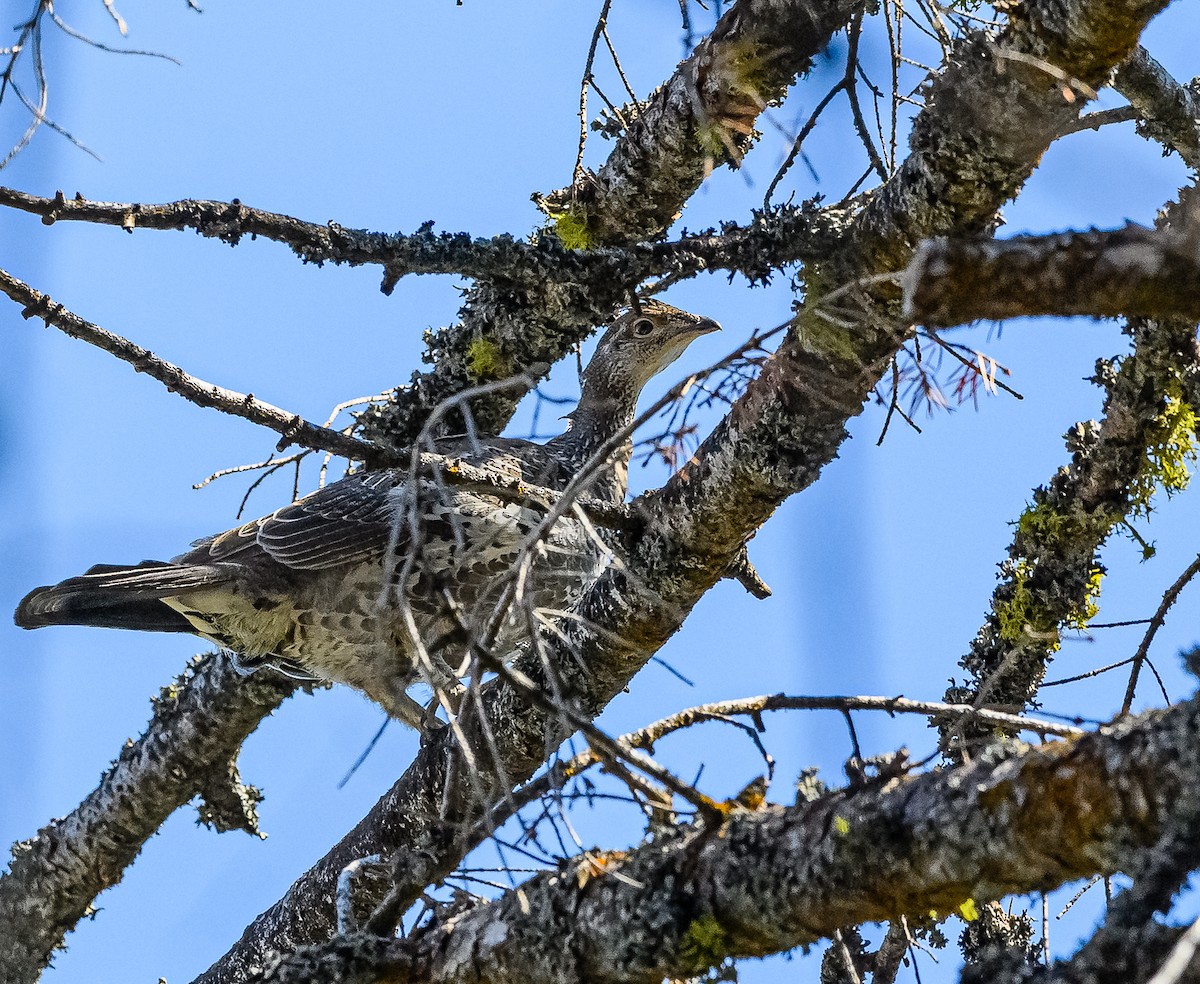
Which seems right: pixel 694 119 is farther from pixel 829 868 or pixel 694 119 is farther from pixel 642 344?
pixel 829 868

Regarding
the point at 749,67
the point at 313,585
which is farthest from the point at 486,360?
the point at 749,67

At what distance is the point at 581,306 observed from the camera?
14.1ft

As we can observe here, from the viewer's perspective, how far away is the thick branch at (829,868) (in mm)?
1661

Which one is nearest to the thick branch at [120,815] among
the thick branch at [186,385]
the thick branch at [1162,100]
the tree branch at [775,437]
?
the tree branch at [775,437]

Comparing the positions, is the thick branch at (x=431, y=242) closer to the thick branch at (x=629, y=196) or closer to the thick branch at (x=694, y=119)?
the thick branch at (x=629, y=196)

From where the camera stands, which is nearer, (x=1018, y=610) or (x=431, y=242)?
(x=431, y=242)

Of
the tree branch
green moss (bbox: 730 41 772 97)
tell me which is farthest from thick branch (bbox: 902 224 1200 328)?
green moss (bbox: 730 41 772 97)

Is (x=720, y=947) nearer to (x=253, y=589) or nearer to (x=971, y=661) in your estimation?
(x=971, y=661)

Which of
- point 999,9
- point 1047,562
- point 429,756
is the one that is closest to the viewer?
point 999,9

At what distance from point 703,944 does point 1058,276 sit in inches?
45.7

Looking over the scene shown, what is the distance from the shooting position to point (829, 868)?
6.13 ft

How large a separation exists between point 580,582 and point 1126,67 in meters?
2.49

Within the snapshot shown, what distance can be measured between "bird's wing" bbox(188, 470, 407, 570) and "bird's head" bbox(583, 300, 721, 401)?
4.89ft

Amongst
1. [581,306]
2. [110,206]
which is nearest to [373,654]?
[581,306]
